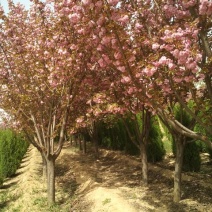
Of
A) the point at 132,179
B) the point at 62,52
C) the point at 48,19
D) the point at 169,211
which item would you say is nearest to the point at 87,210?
the point at 169,211

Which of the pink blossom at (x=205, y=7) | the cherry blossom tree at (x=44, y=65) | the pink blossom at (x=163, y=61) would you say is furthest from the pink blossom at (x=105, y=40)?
the cherry blossom tree at (x=44, y=65)

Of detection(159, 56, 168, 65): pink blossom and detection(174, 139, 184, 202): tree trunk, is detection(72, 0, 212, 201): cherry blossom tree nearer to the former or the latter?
detection(159, 56, 168, 65): pink blossom

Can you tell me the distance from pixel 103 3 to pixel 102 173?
29.5ft

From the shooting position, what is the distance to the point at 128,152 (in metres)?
15.4

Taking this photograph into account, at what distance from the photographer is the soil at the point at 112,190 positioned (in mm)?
7117

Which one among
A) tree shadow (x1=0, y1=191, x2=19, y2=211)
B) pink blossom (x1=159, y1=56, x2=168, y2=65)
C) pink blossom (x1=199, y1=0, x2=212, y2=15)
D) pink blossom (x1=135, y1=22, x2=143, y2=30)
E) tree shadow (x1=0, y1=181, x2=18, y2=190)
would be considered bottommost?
tree shadow (x1=0, y1=191, x2=19, y2=211)

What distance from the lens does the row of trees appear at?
475 cm

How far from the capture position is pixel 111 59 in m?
5.37

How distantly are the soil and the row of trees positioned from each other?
0.59 metres

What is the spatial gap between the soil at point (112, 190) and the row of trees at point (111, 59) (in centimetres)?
59

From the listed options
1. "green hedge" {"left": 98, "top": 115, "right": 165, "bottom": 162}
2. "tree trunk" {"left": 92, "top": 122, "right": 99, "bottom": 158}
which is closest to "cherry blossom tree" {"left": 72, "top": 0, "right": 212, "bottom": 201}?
"green hedge" {"left": 98, "top": 115, "right": 165, "bottom": 162}

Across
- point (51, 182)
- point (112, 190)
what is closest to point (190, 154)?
point (112, 190)

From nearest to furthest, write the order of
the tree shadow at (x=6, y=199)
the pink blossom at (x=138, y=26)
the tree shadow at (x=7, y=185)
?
the pink blossom at (x=138, y=26) < the tree shadow at (x=6, y=199) < the tree shadow at (x=7, y=185)

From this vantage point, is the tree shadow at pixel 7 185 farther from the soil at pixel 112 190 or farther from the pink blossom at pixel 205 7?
the pink blossom at pixel 205 7
